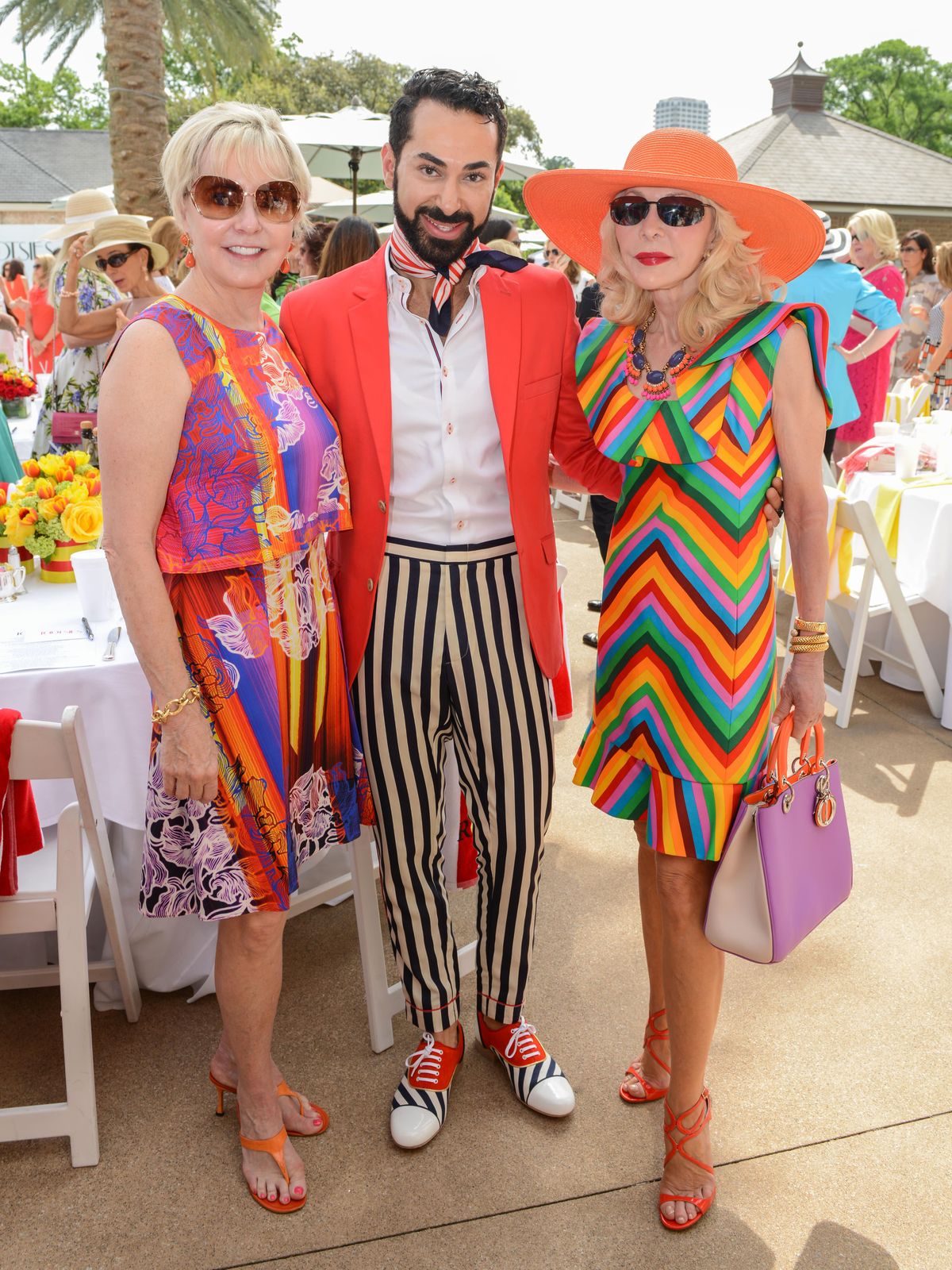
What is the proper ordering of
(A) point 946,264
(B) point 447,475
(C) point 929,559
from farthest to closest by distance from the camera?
(A) point 946,264 → (C) point 929,559 → (B) point 447,475

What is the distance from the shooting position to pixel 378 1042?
250cm

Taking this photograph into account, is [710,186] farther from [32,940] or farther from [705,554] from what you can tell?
[32,940]

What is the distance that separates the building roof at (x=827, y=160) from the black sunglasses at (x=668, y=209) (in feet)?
71.6

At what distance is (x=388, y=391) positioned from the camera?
194 centimetres

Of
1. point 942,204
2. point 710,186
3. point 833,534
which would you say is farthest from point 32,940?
point 942,204

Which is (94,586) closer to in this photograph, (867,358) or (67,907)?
(67,907)

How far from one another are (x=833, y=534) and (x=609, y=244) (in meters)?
2.46

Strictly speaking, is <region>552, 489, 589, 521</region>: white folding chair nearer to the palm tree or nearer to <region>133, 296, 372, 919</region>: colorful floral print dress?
the palm tree

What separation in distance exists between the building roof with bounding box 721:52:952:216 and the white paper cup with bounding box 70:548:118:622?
71.7ft

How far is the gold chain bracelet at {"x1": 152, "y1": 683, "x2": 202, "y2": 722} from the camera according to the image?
1.80 metres

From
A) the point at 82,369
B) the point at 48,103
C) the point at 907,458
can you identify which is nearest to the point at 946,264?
the point at 907,458

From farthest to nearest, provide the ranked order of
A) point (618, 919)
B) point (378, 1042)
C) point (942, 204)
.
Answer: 1. point (942, 204)
2. point (618, 919)
3. point (378, 1042)

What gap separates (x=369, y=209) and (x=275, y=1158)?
599 inches

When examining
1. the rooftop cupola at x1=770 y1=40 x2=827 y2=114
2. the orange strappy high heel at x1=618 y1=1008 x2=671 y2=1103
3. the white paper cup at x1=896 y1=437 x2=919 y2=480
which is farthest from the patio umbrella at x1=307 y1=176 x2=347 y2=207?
the rooftop cupola at x1=770 y1=40 x2=827 y2=114
